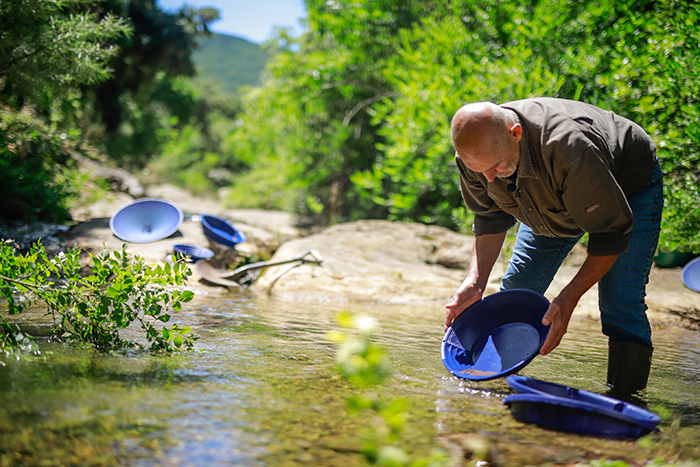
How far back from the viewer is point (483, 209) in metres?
3.34

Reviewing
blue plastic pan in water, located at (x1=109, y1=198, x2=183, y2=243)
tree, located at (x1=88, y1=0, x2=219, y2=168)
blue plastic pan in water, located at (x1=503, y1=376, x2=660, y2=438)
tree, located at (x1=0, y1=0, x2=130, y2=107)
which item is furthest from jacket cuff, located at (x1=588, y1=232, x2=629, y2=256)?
tree, located at (x1=88, y1=0, x2=219, y2=168)

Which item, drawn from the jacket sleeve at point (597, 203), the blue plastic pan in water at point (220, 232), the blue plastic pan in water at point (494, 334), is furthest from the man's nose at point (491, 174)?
the blue plastic pan in water at point (220, 232)

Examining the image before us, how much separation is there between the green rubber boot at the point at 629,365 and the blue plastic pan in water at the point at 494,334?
0.52 m

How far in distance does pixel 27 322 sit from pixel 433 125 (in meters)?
8.20

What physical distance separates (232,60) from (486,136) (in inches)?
5303

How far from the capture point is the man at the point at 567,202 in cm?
248

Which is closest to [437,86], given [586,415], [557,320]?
[557,320]

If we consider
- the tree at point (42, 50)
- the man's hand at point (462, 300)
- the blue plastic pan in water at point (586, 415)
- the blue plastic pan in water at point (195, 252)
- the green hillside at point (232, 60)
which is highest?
the green hillside at point (232, 60)

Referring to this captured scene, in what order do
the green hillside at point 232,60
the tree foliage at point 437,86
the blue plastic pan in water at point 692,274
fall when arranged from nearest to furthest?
the tree foliage at point 437,86 → the blue plastic pan in water at point 692,274 → the green hillside at point 232,60

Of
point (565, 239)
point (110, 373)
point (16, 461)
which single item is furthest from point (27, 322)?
point (565, 239)

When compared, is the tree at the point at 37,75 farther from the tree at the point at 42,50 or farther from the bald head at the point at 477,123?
the bald head at the point at 477,123

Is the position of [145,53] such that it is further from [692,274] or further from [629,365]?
[629,365]

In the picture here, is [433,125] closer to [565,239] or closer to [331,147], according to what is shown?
[331,147]

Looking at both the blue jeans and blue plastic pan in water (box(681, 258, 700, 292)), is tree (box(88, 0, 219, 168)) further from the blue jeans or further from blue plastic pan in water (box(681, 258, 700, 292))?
the blue jeans
